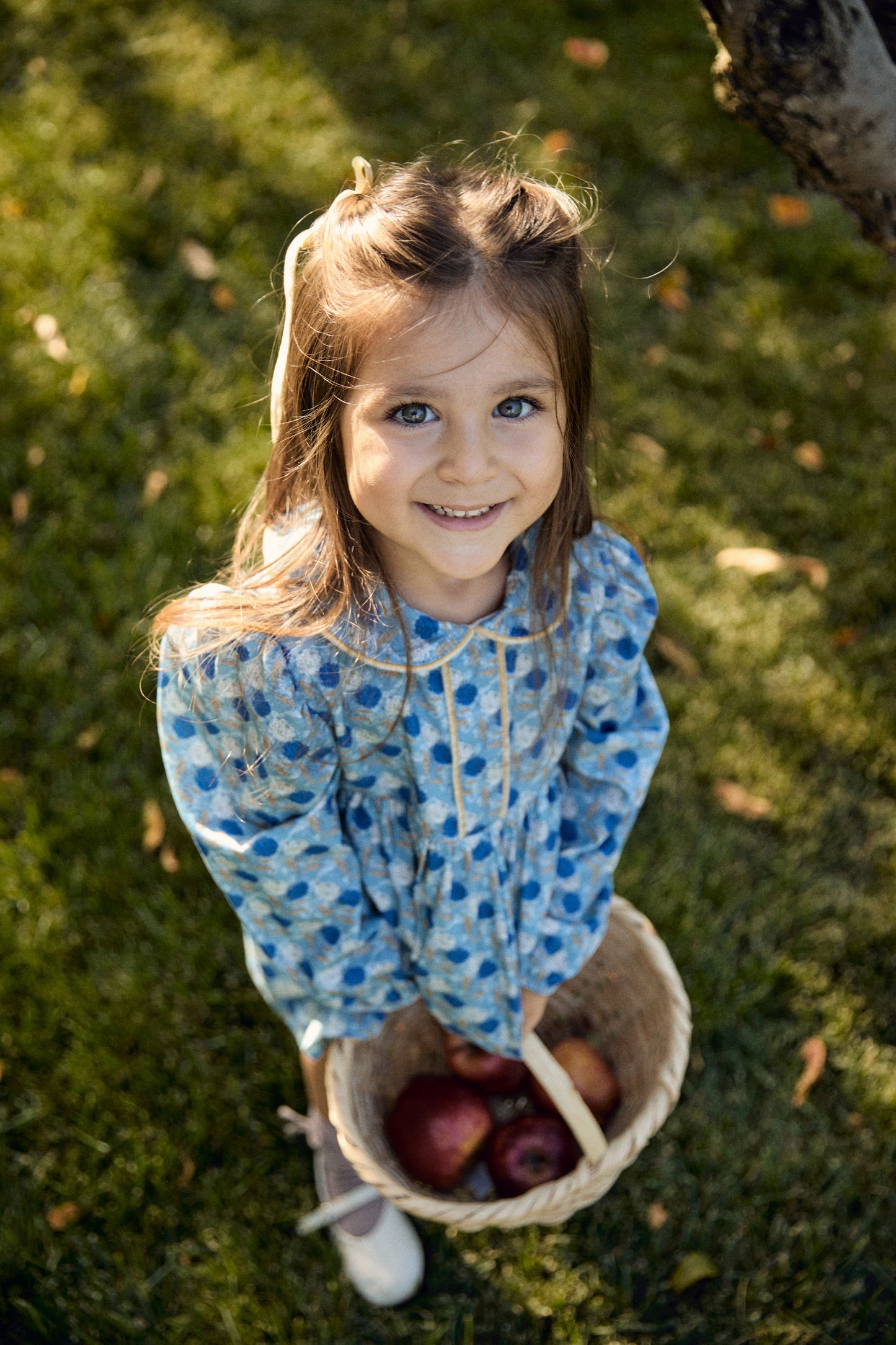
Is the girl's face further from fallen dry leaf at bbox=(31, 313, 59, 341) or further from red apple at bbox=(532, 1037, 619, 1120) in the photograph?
fallen dry leaf at bbox=(31, 313, 59, 341)

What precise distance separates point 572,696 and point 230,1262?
1260 mm

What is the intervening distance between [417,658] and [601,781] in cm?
50

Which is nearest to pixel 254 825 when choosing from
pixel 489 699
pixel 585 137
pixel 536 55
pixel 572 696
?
pixel 489 699

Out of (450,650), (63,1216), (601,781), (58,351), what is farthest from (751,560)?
(63,1216)

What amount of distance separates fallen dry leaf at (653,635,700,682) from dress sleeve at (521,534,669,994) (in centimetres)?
97

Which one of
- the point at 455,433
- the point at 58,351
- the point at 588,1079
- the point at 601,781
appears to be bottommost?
the point at 588,1079

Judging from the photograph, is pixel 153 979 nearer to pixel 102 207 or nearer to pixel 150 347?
pixel 150 347

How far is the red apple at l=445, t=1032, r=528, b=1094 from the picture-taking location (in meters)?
2.16

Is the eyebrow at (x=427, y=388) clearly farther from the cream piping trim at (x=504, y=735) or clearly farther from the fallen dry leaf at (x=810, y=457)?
the fallen dry leaf at (x=810, y=457)

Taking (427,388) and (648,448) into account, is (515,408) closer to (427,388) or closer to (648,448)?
(427,388)

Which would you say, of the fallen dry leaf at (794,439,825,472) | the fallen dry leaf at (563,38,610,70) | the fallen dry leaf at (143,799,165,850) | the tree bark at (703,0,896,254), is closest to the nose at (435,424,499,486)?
the tree bark at (703,0,896,254)

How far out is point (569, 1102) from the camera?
1779 millimetres

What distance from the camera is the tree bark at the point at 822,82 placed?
65.9 inches

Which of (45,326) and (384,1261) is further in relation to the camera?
(45,326)
